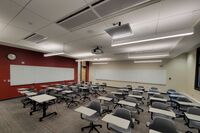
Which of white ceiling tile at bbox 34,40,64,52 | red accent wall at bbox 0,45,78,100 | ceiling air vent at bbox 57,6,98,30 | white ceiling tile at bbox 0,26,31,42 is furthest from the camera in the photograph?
red accent wall at bbox 0,45,78,100

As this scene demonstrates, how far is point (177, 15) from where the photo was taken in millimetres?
2289

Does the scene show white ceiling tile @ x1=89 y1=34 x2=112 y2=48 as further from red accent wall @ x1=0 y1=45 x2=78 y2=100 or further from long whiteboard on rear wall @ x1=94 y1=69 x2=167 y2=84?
long whiteboard on rear wall @ x1=94 y1=69 x2=167 y2=84

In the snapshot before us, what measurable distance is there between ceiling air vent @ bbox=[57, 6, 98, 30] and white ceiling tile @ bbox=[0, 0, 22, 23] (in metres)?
0.92

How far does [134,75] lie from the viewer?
9766 mm

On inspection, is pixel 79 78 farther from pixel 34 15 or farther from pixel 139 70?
pixel 34 15

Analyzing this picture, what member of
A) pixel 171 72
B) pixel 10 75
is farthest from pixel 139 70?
pixel 10 75

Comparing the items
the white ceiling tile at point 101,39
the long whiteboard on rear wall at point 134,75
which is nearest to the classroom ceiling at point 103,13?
the white ceiling tile at point 101,39

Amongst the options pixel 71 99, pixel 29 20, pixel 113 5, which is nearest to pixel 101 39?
pixel 113 5

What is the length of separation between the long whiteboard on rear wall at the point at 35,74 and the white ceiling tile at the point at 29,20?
434 centimetres

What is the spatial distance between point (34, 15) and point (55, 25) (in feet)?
1.93

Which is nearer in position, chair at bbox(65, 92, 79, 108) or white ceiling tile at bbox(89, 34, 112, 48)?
white ceiling tile at bbox(89, 34, 112, 48)

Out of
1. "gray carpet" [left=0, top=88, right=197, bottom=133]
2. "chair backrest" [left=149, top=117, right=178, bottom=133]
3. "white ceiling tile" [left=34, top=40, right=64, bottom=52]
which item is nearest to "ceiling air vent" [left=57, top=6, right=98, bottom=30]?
"white ceiling tile" [left=34, top=40, right=64, bottom=52]

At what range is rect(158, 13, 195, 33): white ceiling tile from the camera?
2.37 m

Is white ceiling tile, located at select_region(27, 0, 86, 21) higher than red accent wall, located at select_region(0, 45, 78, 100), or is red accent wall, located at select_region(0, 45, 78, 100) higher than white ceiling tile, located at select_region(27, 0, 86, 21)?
white ceiling tile, located at select_region(27, 0, 86, 21)
